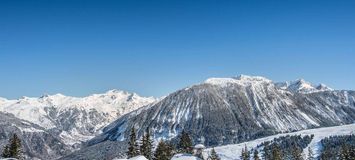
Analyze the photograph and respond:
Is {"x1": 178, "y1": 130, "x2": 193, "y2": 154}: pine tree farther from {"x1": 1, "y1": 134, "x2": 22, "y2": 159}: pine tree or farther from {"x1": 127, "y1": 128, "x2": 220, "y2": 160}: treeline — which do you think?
{"x1": 1, "y1": 134, "x2": 22, "y2": 159}: pine tree

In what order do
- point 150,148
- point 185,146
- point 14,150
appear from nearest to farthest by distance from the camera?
1. point 150,148
2. point 14,150
3. point 185,146

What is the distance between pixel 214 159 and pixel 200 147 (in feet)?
60.1

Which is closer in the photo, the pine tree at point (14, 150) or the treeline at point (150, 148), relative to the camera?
the treeline at point (150, 148)

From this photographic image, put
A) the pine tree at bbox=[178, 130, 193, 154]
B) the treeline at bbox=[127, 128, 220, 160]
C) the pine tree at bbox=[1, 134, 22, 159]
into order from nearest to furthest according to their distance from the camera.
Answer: the treeline at bbox=[127, 128, 220, 160] < the pine tree at bbox=[1, 134, 22, 159] < the pine tree at bbox=[178, 130, 193, 154]

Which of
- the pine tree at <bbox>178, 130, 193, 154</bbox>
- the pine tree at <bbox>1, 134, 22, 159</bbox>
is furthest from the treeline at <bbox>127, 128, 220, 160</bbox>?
the pine tree at <bbox>1, 134, 22, 159</bbox>

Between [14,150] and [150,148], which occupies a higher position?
[14,150]

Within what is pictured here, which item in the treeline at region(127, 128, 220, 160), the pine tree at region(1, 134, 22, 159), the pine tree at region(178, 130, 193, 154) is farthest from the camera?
the pine tree at region(178, 130, 193, 154)

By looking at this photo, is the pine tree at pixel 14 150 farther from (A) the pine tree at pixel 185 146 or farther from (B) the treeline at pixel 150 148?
(A) the pine tree at pixel 185 146

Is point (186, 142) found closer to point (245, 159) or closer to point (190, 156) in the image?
point (190, 156)

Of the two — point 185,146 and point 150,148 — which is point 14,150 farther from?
point 185,146

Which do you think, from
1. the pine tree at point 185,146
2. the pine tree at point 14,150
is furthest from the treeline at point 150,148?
the pine tree at point 14,150

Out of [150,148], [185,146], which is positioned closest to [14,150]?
[150,148]

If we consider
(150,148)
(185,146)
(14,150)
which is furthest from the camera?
(185,146)

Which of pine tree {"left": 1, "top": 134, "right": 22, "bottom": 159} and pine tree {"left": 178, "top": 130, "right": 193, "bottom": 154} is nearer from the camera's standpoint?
pine tree {"left": 1, "top": 134, "right": 22, "bottom": 159}
